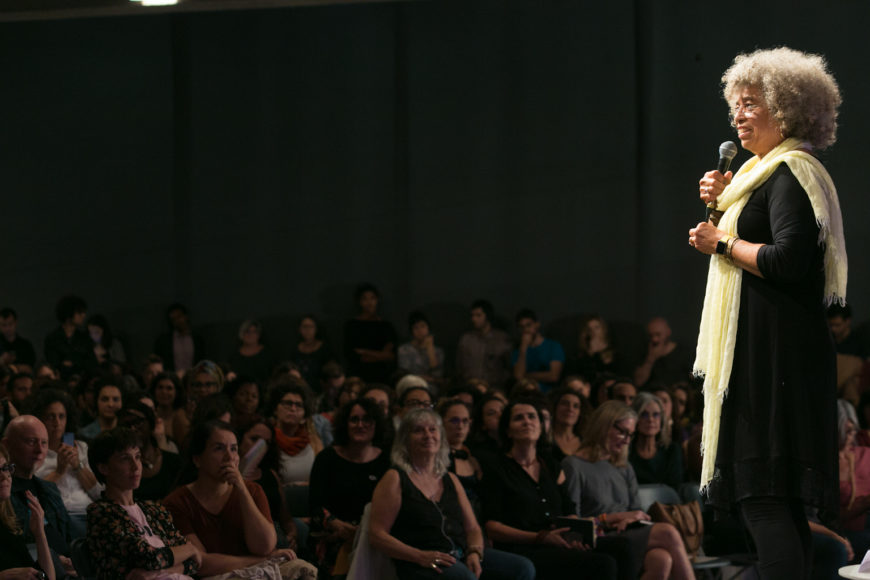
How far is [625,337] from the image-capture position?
32.5 ft

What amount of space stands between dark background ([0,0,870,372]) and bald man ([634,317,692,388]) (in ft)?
1.82

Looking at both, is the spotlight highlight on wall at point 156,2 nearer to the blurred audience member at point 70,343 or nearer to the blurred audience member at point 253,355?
the blurred audience member at point 70,343

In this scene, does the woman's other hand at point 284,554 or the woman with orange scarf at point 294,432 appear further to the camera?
the woman with orange scarf at point 294,432

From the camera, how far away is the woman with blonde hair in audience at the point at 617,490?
17.3 ft

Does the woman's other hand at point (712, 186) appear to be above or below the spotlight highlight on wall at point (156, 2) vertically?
below

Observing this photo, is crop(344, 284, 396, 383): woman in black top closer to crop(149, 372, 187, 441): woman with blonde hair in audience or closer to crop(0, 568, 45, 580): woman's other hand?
crop(149, 372, 187, 441): woman with blonde hair in audience

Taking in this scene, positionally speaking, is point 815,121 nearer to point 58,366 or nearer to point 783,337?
point 783,337

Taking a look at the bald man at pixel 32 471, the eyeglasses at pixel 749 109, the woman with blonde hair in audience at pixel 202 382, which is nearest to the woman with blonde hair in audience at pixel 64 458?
the bald man at pixel 32 471

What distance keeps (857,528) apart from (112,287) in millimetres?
6768

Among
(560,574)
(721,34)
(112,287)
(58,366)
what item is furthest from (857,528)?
(112,287)

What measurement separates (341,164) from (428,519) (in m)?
6.17

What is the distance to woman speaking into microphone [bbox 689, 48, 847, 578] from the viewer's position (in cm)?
242

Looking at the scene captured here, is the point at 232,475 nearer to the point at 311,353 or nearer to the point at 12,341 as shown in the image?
the point at 311,353

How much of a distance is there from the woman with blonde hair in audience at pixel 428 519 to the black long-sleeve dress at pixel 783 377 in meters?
2.26
